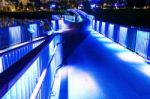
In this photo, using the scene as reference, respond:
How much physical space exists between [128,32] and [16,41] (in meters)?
6.12

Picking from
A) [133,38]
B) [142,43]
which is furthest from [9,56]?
[133,38]

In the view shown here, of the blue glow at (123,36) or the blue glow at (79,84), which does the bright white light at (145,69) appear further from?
the blue glow at (123,36)

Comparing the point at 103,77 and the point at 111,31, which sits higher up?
the point at 111,31

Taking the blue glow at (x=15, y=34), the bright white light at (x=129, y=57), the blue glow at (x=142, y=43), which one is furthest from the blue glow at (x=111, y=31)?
the blue glow at (x=15, y=34)

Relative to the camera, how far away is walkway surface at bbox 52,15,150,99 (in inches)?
294

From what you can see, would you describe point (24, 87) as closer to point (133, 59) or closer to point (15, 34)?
point (133, 59)

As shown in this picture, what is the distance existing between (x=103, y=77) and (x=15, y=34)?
688cm

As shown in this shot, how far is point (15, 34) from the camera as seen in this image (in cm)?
1451

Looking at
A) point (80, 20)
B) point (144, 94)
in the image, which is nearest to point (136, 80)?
Answer: point (144, 94)

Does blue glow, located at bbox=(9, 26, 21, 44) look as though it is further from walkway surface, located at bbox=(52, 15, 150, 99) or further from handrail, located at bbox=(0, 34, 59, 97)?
handrail, located at bbox=(0, 34, 59, 97)

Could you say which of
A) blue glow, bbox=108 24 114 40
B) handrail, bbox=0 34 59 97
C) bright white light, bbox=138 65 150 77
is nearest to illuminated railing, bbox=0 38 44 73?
handrail, bbox=0 34 59 97

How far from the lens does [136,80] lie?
29.2 ft

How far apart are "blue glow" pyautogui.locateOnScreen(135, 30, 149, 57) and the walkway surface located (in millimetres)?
345

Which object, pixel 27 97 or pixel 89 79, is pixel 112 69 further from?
pixel 27 97
